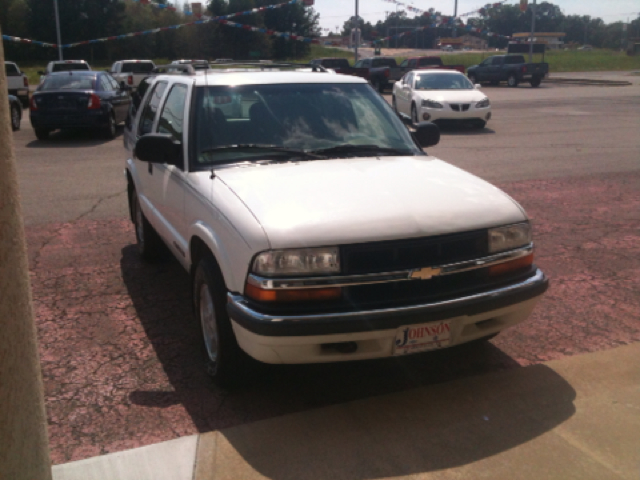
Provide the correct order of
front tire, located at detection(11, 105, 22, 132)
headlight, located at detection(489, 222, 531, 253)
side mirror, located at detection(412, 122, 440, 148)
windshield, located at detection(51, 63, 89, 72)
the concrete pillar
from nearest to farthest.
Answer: the concrete pillar < headlight, located at detection(489, 222, 531, 253) < side mirror, located at detection(412, 122, 440, 148) < front tire, located at detection(11, 105, 22, 132) < windshield, located at detection(51, 63, 89, 72)

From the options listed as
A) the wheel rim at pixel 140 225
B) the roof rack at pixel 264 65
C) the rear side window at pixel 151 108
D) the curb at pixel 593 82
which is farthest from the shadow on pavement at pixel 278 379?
the curb at pixel 593 82

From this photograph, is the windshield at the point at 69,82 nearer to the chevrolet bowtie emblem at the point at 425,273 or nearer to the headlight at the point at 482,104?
the headlight at the point at 482,104

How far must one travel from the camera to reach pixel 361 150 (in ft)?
15.4

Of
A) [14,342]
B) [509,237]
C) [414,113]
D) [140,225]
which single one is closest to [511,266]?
[509,237]

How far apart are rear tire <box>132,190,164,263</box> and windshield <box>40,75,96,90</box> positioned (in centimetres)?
1078

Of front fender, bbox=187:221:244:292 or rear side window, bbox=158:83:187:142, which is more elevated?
rear side window, bbox=158:83:187:142

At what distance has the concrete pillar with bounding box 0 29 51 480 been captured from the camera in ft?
7.30

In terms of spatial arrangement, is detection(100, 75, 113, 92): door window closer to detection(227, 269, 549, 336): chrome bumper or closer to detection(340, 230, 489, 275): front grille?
detection(227, 269, 549, 336): chrome bumper

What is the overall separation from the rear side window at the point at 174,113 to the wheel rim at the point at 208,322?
122 cm

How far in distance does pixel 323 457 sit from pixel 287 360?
0.51 m

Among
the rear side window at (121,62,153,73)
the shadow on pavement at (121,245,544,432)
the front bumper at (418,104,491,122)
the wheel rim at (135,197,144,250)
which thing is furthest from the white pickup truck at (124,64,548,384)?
the rear side window at (121,62,153,73)

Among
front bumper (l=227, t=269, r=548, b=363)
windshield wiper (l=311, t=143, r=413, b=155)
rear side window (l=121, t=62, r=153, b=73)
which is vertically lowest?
front bumper (l=227, t=269, r=548, b=363)

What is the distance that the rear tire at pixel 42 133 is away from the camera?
15.8 m

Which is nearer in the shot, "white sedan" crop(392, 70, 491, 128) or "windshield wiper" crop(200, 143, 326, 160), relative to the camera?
"windshield wiper" crop(200, 143, 326, 160)
